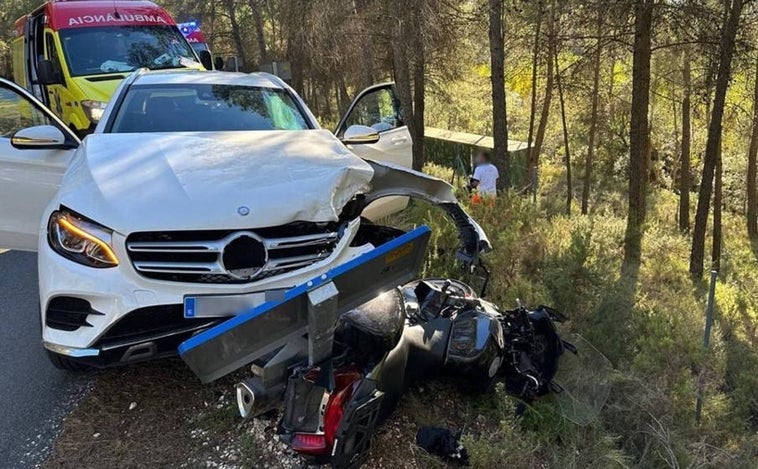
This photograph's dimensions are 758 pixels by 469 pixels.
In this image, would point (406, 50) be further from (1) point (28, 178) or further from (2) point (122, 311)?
(2) point (122, 311)

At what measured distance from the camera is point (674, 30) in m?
9.57

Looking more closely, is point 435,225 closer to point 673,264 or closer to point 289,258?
point 289,258

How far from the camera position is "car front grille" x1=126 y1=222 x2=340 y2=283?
117 inches

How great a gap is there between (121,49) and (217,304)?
25.0 feet

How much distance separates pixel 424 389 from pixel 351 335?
40.1 inches

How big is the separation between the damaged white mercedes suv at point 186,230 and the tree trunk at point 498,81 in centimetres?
804

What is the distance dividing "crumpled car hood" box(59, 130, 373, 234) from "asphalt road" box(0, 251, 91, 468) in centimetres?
131

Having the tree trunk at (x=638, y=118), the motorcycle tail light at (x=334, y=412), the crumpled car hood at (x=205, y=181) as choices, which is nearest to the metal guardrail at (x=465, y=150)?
the tree trunk at (x=638, y=118)

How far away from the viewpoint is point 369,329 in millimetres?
2816

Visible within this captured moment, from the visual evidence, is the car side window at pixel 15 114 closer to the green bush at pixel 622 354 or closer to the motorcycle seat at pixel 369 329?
the motorcycle seat at pixel 369 329

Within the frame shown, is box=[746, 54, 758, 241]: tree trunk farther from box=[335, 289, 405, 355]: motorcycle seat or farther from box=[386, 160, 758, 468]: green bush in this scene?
box=[335, 289, 405, 355]: motorcycle seat

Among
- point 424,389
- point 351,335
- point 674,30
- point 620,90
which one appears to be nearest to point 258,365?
point 351,335

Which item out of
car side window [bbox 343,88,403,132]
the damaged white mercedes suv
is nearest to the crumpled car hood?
the damaged white mercedes suv

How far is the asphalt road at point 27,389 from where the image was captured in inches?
127
